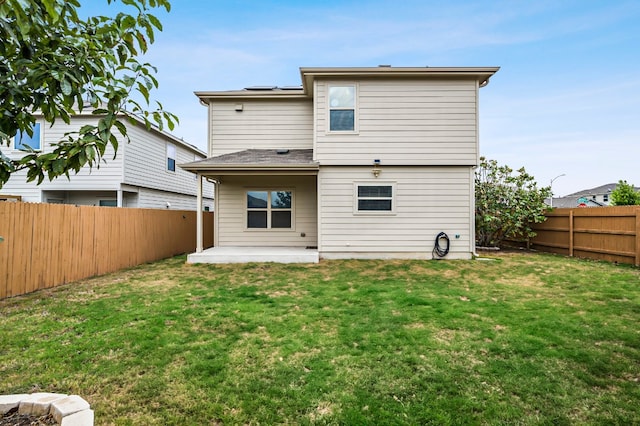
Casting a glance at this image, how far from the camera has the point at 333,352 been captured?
345 centimetres

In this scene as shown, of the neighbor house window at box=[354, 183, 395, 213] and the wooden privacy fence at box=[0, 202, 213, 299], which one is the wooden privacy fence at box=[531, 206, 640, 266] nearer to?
the neighbor house window at box=[354, 183, 395, 213]

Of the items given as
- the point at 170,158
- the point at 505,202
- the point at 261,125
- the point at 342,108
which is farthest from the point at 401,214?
the point at 170,158

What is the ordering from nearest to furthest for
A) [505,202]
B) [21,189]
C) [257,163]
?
[257,163] < [505,202] < [21,189]

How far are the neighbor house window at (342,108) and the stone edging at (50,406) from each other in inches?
332

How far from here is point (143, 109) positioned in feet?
5.95

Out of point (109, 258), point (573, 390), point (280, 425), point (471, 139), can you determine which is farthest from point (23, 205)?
point (471, 139)

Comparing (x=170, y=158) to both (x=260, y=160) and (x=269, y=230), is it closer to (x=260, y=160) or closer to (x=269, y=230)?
(x=269, y=230)

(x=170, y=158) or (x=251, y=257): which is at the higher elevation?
(x=170, y=158)

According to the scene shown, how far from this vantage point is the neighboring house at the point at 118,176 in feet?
42.0

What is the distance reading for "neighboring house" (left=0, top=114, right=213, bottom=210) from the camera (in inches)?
504

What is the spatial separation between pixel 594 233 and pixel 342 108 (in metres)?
8.18

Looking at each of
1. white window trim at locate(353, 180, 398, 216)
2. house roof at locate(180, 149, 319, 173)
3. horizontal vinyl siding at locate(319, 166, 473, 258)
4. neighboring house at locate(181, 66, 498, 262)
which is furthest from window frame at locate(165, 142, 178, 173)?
white window trim at locate(353, 180, 398, 216)

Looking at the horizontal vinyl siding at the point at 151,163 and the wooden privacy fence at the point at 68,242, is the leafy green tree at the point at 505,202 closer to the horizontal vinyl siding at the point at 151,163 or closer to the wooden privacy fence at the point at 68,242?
the wooden privacy fence at the point at 68,242

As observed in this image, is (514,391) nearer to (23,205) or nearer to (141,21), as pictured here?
(141,21)
